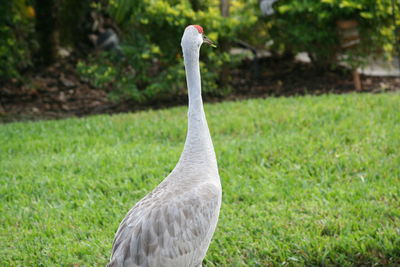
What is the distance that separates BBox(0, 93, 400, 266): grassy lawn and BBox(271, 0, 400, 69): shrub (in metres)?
1.28

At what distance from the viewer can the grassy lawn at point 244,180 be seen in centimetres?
407

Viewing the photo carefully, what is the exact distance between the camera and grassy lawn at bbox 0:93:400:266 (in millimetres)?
4066

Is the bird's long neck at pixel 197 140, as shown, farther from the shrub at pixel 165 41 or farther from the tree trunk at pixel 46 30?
the tree trunk at pixel 46 30

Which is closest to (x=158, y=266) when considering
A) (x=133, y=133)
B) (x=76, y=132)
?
(x=133, y=133)

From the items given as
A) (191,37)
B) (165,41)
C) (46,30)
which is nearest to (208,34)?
(165,41)

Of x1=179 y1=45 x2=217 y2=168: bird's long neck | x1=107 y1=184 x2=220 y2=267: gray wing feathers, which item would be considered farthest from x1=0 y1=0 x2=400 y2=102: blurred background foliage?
x1=107 y1=184 x2=220 y2=267: gray wing feathers

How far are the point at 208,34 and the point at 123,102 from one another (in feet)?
7.05

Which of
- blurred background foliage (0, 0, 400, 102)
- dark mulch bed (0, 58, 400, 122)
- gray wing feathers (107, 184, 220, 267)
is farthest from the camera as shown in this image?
dark mulch bed (0, 58, 400, 122)

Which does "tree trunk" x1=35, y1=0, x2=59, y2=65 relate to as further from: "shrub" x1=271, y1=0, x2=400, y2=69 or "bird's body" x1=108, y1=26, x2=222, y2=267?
"bird's body" x1=108, y1=26, x2=222, y2=267

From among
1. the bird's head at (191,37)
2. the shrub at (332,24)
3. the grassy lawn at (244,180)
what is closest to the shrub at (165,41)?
the shrub at (332,24)

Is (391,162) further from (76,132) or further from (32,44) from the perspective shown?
(32,44)

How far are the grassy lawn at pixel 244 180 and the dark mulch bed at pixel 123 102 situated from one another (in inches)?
48.4

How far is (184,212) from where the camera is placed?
3.16 m

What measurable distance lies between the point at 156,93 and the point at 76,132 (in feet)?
6.39
